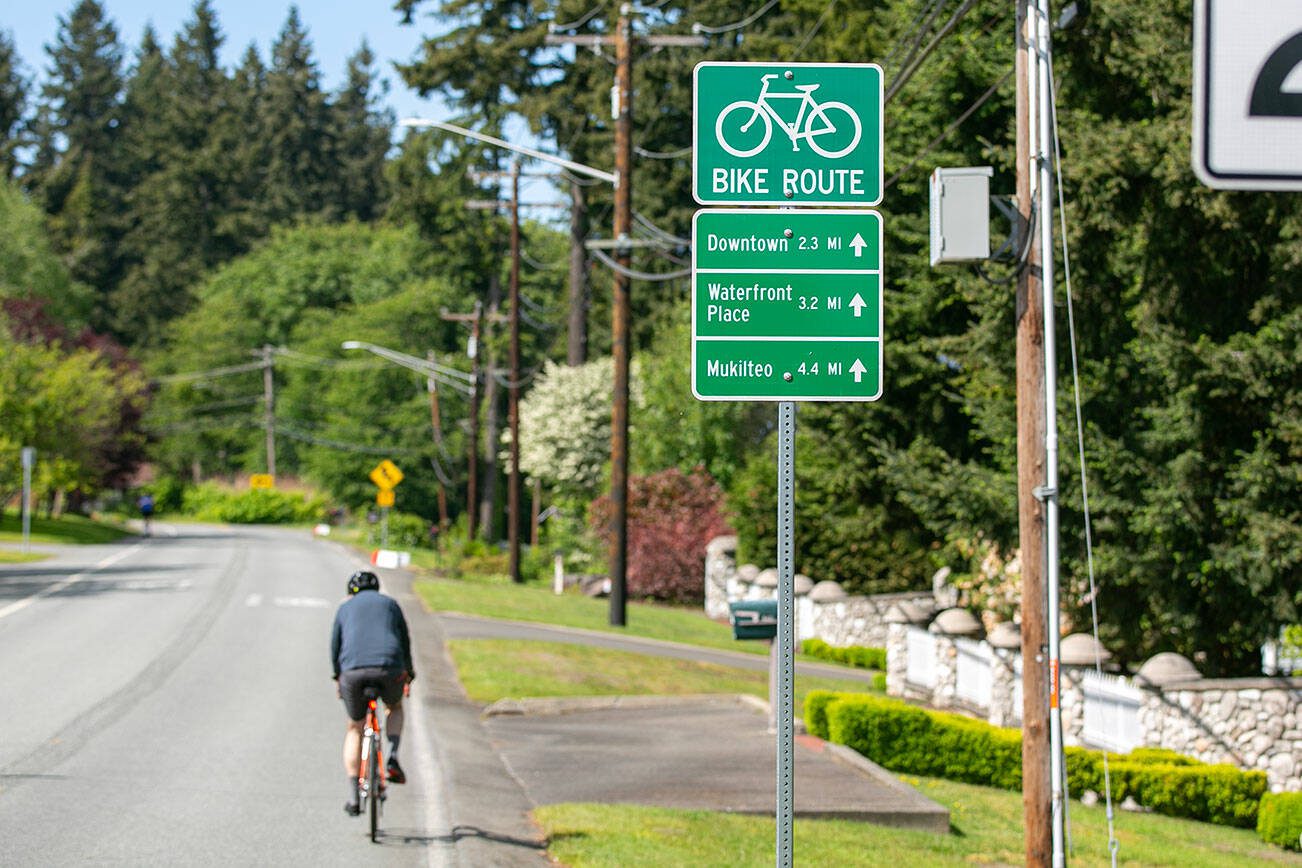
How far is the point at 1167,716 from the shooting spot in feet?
60.8

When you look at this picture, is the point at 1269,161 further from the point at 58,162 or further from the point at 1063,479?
the point at 58,162

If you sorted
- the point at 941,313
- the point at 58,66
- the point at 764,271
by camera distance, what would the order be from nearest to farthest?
1. the point at 764,271
2. the point at 941,313
3. the point at 58,66

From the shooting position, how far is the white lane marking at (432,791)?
11008 mm

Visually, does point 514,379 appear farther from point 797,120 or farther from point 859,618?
point 797,120

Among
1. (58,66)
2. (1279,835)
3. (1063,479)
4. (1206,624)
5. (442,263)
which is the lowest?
(1279,835)

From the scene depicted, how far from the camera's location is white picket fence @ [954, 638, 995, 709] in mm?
23484

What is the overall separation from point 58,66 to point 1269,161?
428 feet

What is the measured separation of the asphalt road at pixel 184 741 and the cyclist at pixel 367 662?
1.94ft

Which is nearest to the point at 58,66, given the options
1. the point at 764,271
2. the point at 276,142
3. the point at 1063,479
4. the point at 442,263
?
the point at 276,142

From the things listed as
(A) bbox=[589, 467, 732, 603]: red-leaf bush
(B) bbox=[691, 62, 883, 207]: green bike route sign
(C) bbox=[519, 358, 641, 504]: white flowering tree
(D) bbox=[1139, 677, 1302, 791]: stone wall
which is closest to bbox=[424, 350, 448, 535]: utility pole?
(C) bbox=[519, 358, 641, 504]: white flowering tree

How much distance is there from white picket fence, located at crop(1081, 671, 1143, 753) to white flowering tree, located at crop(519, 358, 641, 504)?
34959 millimetres

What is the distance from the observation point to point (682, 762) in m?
15.8

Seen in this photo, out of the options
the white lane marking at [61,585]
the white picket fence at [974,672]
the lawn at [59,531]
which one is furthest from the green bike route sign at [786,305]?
the lawn at [59,531]

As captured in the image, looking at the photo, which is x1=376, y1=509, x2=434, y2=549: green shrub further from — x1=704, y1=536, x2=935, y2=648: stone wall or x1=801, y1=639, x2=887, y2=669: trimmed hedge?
x1=801, y1=639, x2=887, y2=669: trimmed hedge
